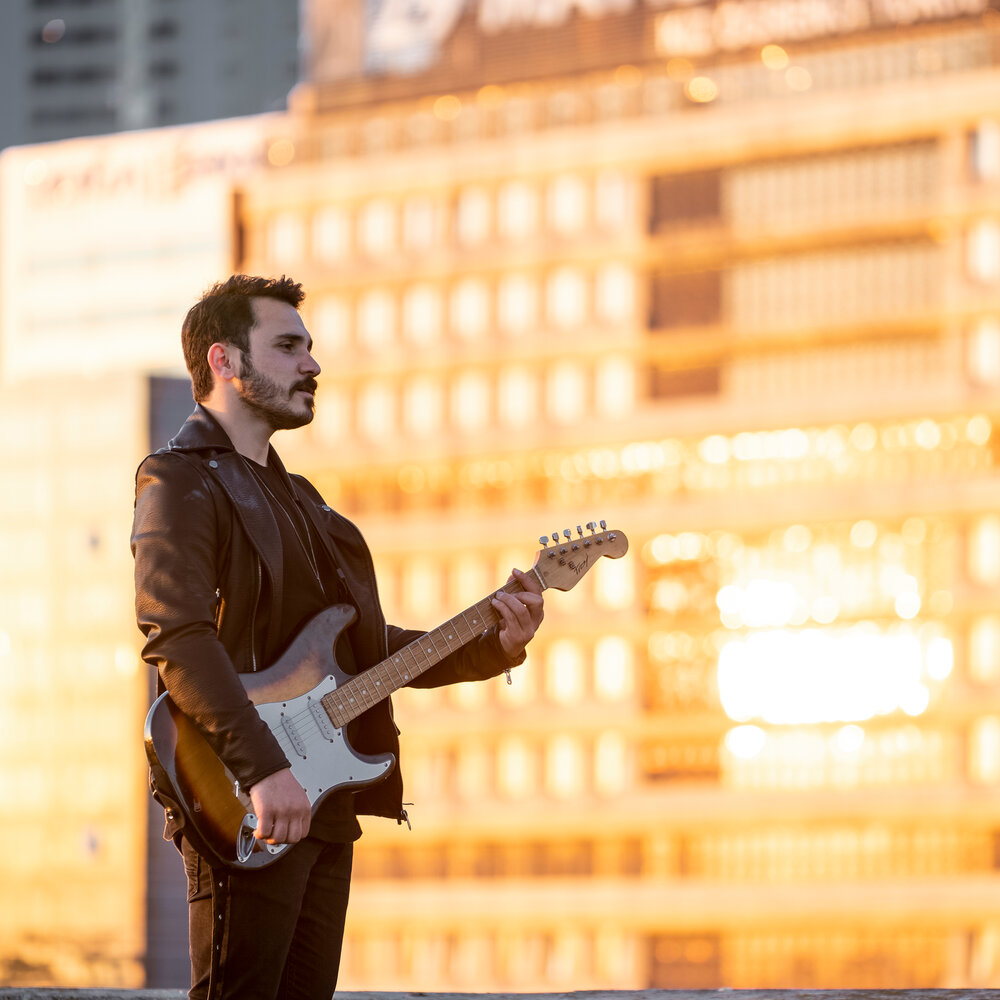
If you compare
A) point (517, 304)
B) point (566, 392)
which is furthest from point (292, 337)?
point (517, 304)

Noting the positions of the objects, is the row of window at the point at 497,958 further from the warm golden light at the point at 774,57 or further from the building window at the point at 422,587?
the warm golden light at the point at 774,57

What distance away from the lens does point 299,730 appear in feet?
21.6

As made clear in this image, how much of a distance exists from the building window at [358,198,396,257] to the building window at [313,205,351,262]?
566mm

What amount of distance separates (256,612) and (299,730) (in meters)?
0.38

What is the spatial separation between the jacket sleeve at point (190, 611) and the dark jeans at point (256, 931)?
1.31 ft

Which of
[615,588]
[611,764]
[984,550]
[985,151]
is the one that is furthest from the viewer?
[615,588]

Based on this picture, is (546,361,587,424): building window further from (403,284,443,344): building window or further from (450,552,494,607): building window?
(450,552,494,607): building window

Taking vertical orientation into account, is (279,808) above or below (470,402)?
below

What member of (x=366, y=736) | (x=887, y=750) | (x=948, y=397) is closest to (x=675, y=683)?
(x=887, y=750)

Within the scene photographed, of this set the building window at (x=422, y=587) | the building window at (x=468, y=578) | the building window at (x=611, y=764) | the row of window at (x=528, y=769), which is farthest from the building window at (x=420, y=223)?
the building window at (x=611, y=764)

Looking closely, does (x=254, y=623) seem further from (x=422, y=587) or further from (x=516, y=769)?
(x=422, y=587)

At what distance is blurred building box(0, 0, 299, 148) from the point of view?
178000 mm

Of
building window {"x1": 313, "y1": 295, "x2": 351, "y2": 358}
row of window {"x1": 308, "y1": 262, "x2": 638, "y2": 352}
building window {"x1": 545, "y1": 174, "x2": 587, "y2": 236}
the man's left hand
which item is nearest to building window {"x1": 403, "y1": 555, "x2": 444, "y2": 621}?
row of window {"x1": 308, "y1": 262, "x2": 638, "y2": 352}

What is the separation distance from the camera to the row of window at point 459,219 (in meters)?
76.9
